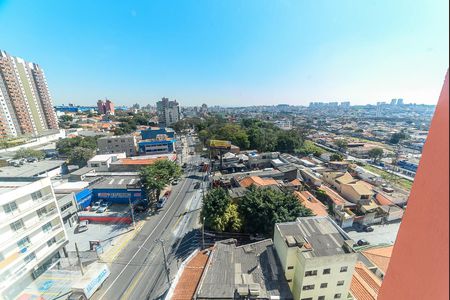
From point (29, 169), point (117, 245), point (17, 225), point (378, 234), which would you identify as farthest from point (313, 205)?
point (29, 169)

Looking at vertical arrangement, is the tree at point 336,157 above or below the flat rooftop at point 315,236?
below

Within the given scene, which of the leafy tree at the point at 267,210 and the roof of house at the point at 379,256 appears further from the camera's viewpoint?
the leafy tree at the point at 267,210

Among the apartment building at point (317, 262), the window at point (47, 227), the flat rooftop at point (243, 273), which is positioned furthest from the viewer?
the window at point (47, 227)

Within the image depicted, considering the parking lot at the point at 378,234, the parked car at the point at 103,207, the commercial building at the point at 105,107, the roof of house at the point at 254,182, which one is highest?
the commercial building at the point at 105,107

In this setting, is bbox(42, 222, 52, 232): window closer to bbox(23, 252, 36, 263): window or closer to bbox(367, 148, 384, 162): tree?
bbox(23, 252, 36, 263): window

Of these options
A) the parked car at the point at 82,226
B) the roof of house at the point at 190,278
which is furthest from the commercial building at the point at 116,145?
the roof of house at the point at 190,278

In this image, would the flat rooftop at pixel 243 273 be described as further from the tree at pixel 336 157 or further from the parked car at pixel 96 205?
the tree at pixel 336 157

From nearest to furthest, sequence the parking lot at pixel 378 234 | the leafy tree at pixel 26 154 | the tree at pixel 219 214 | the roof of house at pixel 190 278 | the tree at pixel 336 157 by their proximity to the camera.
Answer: the roof of house at pixel 190 278 < the tree at pixel 219 214 < the parking lot at pixel 378 234 < the leafy tree at pixel 26 154 < the tree at pixel 336 157

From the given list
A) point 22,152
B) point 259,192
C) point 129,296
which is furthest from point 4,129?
point 259,192
